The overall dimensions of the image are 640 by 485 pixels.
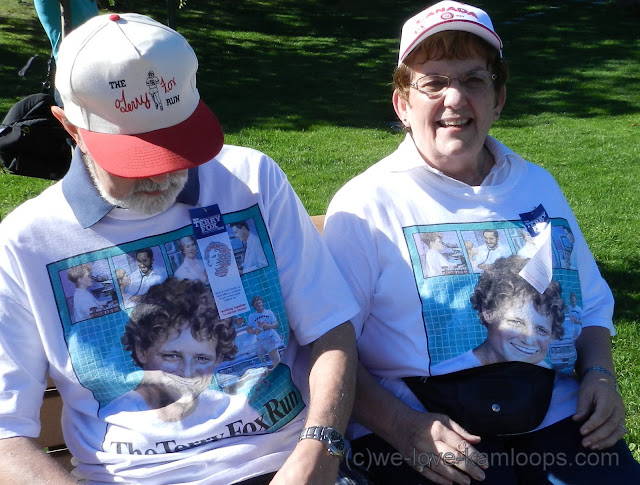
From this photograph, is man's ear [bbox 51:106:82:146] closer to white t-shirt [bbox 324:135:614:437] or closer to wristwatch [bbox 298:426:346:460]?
white t-shirt [bbox 324:135:614:437]

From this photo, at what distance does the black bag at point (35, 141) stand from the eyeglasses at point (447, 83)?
1874 millimetres

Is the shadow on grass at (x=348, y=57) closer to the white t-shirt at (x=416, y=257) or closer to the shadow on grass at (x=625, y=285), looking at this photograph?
the shadow on grass at (x=625, y=285)

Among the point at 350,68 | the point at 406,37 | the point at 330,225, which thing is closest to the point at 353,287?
the point at 330,225

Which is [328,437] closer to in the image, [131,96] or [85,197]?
[85,197]

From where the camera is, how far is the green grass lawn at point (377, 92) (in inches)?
255

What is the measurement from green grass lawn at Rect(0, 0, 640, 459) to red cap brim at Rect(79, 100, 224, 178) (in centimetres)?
227

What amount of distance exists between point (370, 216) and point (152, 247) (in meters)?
0.70

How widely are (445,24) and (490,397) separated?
3.77ft

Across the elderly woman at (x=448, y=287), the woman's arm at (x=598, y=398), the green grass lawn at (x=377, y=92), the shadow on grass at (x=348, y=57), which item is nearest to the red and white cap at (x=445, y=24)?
the elderly woman at (x=448, y=287)

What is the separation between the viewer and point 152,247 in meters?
2.14

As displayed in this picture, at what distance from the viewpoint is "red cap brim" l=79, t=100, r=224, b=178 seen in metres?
1.97

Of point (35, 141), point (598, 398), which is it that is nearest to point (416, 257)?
point (598, 398)

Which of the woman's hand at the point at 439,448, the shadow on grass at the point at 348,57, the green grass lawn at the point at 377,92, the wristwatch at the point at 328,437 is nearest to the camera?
the wristwatch at the point at 328,437

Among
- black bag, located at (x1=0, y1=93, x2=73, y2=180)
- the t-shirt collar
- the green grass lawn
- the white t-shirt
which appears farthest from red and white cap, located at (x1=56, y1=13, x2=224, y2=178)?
the green grass lawn
